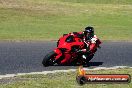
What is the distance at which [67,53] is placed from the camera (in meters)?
16.2

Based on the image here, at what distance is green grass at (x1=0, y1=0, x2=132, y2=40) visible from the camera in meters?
32.1

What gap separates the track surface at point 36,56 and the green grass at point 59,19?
22.8ft

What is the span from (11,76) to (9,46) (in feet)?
24.6

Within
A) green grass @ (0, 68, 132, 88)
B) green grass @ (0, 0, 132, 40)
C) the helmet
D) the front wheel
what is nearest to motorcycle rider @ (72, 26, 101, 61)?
the helmet

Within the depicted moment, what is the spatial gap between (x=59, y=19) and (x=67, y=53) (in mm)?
24233

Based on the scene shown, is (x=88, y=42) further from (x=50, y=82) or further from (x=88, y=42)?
(x=50, y=82)

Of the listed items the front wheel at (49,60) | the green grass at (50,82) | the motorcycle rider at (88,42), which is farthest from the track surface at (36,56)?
the green grass at (50,82)

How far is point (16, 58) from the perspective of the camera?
57.1 ft

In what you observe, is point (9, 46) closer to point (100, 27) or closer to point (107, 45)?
point (107, 45)

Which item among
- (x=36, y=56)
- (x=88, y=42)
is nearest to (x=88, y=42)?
(x=88, y=42)

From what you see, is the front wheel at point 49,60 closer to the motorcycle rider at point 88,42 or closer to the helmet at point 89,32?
the motorcycle rider at point 88,42

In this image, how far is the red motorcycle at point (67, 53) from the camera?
1605 centimetres

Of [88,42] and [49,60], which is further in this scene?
[88,42]

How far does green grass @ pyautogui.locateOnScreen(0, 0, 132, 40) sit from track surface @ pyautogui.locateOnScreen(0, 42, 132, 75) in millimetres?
6936
